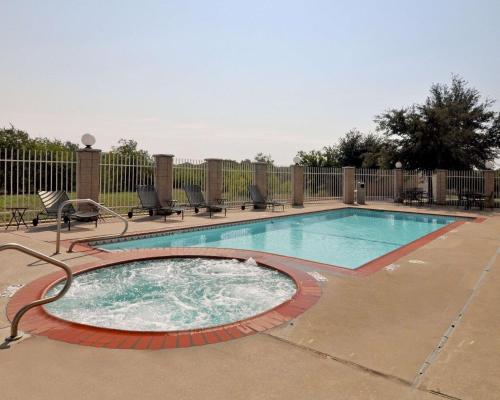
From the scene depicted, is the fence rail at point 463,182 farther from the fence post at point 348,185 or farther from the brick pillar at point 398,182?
the fence post at point 348,185

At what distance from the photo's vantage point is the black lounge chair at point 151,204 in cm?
1200

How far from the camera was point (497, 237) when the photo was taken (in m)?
9.56

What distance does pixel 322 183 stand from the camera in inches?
823

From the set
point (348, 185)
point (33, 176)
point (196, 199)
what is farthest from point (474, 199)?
point (33, 176)

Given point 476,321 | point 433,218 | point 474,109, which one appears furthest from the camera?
point 474,109

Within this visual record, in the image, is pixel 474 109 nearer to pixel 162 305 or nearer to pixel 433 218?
pixel 433 218

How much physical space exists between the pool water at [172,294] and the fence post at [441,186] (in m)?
17.1

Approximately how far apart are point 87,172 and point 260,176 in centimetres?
816

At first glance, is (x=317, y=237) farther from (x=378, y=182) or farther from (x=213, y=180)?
(x=378, y=182)

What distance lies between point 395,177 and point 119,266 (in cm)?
1945

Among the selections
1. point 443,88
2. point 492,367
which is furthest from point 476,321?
point 443,88

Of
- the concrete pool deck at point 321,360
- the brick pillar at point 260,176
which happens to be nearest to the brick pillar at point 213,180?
the brick pillar at point 260,176

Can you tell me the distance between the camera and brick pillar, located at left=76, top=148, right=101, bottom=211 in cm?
1094

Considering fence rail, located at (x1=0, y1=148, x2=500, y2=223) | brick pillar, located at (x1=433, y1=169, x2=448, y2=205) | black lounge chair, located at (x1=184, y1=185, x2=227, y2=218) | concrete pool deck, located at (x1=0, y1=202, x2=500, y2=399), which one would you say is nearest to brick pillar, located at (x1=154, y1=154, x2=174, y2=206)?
fence rail, located at (x1=0, y1=148, x2=500, y2=223)
